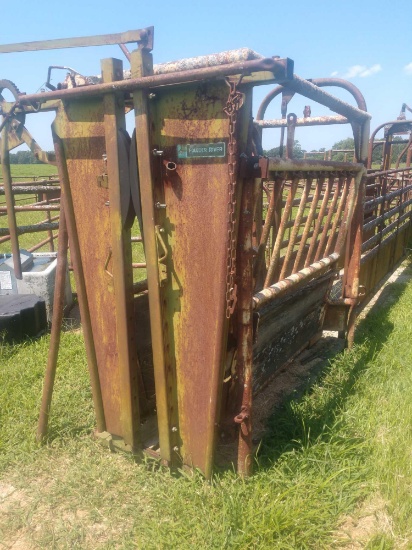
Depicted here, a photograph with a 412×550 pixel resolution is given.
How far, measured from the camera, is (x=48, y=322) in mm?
5066

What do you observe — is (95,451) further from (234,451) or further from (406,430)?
(406,430)

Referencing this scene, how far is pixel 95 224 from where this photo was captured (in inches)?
97.9

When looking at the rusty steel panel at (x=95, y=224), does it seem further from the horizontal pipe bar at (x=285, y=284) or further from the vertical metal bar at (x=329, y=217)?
the vertical metal bar at (x=329, y=217)

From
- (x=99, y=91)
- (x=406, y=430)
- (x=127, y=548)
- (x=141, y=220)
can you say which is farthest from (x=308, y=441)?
(x=99, y=91)

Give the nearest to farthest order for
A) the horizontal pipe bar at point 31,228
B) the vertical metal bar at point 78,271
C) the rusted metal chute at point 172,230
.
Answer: the rusted metal chute at point 172,230 < the vertical metal bar at point 78,271 < the horizontal pipe bar at point 31,228

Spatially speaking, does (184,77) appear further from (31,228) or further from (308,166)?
(31,228)

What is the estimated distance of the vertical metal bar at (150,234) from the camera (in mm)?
2111

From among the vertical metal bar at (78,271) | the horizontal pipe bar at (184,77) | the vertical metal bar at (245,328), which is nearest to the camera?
the horizontal pipe bar at (184,77)

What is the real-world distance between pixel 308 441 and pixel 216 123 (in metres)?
1.95

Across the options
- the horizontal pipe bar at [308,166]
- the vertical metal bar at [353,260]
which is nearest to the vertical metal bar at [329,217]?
the horizontal pipe bar at [308,166]

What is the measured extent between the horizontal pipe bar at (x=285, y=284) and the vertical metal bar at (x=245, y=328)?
155 millimetres

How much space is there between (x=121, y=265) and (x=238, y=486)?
1.34 meters

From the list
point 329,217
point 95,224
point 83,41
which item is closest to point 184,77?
point 83,41

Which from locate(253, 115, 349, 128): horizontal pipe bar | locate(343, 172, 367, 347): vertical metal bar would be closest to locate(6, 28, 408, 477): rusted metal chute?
locate(253, 115, 349, 128): horizontal pipe bar
